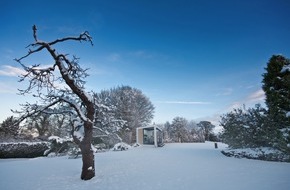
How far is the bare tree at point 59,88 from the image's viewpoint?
22.5 feet

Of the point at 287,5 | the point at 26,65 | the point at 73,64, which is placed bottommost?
the point at 26,65

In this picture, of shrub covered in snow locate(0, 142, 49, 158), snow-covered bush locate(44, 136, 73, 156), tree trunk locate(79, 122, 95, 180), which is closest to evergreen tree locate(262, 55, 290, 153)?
tree trunk locate(79, 122, 95, 180)

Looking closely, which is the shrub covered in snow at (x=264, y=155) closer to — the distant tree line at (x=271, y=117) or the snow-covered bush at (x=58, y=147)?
the distant tree line at (x=271, y=117)

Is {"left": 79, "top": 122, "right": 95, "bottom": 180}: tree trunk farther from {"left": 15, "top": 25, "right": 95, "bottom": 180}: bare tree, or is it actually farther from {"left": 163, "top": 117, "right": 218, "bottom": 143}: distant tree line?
{"left": 163, "top": 117, "right": 218, "bottom": 143}: distant tree line

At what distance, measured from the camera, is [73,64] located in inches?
307

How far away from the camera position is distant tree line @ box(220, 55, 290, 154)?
1029 centimetres

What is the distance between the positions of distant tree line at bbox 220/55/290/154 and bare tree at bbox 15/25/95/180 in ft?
33.4

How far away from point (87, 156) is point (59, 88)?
122 inches

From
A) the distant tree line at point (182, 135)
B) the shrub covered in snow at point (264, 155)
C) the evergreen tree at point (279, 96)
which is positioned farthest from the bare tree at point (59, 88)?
the distant tree line at point (182, 135)

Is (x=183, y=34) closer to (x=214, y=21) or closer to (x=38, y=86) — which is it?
(x=214, y=21)

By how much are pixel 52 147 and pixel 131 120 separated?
15406 millimetres

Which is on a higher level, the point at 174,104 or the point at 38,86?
the point at 174,104

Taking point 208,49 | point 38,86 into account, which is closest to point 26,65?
point 38,86

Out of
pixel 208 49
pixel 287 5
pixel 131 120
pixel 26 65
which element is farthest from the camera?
pixel 131 120
